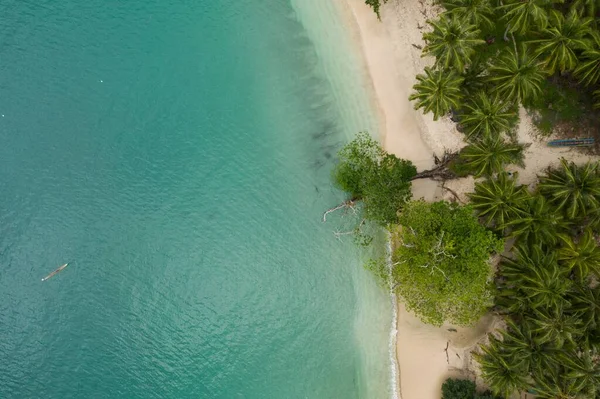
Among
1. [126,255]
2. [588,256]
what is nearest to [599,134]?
[588,256]

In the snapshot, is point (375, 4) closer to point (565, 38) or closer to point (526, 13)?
point (526, 13)

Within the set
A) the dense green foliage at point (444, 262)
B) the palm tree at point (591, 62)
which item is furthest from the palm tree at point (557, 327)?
the palm tree at point (591, 62)

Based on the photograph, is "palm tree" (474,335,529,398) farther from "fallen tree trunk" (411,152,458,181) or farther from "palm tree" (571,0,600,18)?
"palm tree" (571,0,600,18)

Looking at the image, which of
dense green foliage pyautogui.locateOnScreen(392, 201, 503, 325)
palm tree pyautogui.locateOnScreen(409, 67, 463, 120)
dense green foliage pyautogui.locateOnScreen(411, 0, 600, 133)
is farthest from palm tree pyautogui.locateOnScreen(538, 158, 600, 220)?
palm tree pyautogui.locateOnScreen(409, 67, 463, 120)

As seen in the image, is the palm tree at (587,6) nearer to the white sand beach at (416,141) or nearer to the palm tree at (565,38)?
the palm tree at (565,38)

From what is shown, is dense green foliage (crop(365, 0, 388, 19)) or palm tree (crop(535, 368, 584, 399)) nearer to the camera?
palm tree (crop(535, 368, 584, 399))

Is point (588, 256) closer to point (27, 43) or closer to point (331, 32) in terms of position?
point (331, 32)
